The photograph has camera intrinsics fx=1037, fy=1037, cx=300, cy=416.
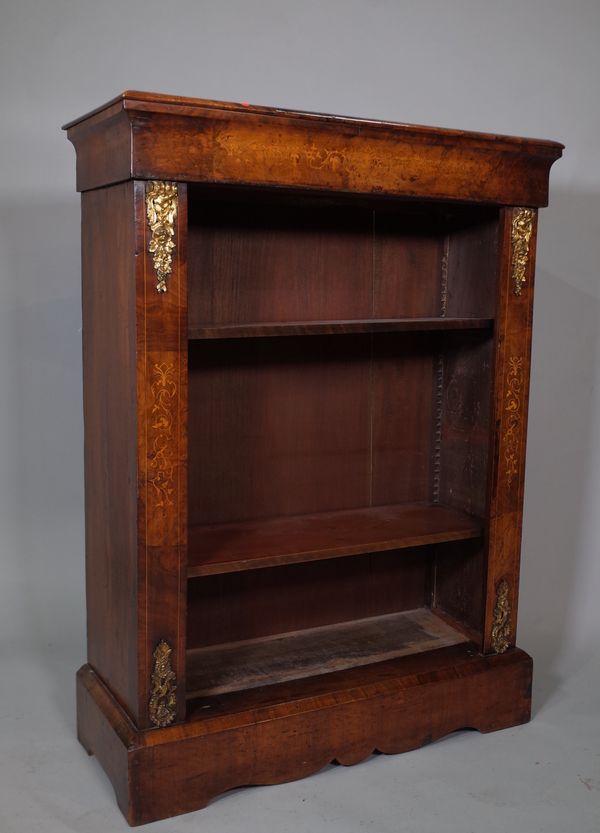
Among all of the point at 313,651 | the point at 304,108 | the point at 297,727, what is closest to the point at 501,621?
the point at 313,651

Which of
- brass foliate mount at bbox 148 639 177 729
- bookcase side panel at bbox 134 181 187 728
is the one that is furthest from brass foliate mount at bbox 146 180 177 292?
brass foliate mount at bbox 148 639 177 729

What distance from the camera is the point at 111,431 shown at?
2.51 meters

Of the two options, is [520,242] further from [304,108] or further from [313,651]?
[313,651]

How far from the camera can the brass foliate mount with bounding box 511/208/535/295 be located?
109 inches

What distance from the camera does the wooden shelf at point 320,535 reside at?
2.60 m

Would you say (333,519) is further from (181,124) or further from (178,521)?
(181,124)

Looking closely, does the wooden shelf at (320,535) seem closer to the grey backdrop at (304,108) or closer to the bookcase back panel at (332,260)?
the bookcase back panel at (332,260)

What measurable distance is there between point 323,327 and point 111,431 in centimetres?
58

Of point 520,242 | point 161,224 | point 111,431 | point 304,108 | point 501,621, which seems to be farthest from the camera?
point 304,108

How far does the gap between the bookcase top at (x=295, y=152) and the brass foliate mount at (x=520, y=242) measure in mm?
33

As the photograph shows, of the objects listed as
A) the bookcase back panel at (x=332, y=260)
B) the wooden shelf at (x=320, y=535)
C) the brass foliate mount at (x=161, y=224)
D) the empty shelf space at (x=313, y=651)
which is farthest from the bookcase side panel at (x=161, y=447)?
the bookcase back panel at (x=332, y=260)

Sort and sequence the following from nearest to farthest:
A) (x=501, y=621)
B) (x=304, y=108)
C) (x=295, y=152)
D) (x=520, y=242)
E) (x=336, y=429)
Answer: (x=295, y=152), (x=520, y=242), (x=501, y=621), (x=336, y=429), (x=304, y=108)

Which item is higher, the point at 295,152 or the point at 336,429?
the point at 295,152

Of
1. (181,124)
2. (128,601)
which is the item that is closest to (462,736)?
(128,601)
